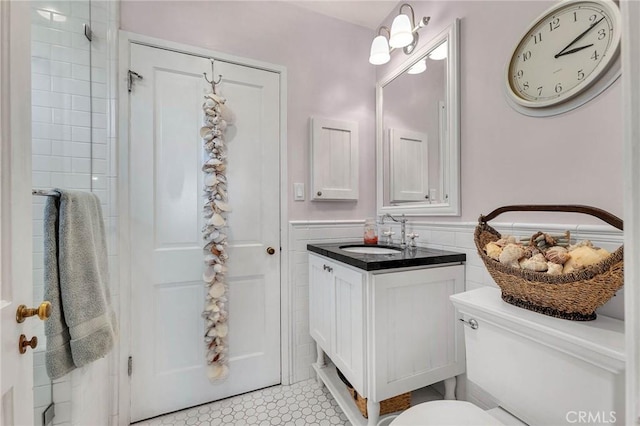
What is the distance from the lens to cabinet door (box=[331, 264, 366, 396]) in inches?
45.7

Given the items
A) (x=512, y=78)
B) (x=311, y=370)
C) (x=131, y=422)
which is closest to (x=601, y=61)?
(x=512, y=78)

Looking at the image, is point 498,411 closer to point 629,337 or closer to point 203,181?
point 629,337

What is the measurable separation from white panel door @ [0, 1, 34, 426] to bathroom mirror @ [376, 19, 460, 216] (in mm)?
1559

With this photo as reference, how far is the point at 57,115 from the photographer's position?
1.18 metres

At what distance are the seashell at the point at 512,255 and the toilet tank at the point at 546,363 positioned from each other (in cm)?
15

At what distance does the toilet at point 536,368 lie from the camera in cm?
64

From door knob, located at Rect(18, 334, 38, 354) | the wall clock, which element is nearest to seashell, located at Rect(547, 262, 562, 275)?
the wall clock

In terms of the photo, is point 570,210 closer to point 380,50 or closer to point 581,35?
point 581,35

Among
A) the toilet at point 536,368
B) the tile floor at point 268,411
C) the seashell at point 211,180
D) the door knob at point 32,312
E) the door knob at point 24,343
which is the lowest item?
the tile floor at point 268,411

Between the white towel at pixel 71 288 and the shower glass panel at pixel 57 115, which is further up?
the shower glass panel at pixel 57 115

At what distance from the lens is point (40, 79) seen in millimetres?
1088

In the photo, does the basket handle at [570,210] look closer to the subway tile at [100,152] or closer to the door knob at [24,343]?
the door knob at [24,343]

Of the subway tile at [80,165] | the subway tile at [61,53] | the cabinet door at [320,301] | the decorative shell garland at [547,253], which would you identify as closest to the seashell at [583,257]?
the decorative shell garland at [547,253]

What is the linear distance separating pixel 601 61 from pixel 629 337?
0.90m
